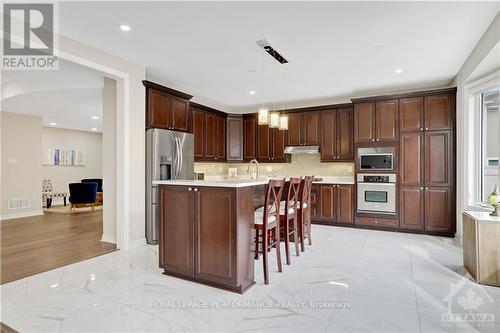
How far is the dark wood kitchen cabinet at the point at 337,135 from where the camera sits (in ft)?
18.5

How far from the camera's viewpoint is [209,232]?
2.69 metres

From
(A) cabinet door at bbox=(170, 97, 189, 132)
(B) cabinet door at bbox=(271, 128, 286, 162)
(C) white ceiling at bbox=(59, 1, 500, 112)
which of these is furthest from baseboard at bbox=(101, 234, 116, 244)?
(B) cabinet door at bbox=(271, 128, 286, 162)

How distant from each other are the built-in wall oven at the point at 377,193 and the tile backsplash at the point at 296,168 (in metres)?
0.65

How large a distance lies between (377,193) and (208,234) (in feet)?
12.3

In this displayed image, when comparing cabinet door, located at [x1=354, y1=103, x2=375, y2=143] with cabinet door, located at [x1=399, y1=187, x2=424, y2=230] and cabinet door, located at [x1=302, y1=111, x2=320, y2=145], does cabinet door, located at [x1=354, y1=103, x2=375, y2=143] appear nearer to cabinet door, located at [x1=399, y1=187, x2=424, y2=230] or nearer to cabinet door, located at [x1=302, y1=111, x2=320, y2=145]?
cabinet door, located at [x1=302, y1=111, x2=320, y2=145]

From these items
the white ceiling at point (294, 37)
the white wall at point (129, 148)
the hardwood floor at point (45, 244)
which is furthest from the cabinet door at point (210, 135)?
the hardwood floor at point (45, 244)

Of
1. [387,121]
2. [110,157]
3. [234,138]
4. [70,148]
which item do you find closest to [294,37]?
[387,121]

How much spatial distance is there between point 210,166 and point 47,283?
13.8 feet

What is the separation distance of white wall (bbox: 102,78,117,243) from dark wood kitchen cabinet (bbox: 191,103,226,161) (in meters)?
1.65

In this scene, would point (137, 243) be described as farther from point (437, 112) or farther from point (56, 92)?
point (437, 112)

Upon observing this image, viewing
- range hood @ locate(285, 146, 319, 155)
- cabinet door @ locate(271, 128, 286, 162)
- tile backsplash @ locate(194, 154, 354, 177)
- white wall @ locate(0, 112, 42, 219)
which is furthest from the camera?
white wall @ locate(0, 112, 42, 219)

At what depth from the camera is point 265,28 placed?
3.00 m

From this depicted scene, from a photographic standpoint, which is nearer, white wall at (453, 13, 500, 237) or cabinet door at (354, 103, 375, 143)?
white wall at (453, 13, 500, 237)

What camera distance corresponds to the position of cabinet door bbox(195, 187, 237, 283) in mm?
2564
